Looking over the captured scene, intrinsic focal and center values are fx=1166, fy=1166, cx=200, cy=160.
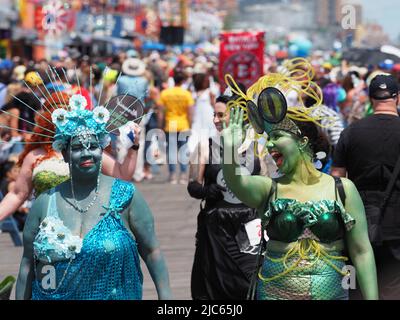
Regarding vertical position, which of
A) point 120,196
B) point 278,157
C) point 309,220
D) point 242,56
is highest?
point 278,157

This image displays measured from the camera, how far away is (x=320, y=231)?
17.2 feet

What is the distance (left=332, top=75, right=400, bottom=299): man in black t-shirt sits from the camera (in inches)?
271

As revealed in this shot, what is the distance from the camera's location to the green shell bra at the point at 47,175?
283 inches

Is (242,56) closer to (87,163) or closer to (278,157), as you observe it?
(278,157)

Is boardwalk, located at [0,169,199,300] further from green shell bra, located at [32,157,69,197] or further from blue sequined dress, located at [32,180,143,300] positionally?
blue sequined dress, located at [32,180,143,300]

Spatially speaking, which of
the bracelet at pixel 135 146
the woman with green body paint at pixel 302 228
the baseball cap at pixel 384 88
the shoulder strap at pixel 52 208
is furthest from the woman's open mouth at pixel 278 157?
the baseball cap at pixel 384 88

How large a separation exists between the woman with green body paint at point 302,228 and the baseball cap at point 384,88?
6.10 feet

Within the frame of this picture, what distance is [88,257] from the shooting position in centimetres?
514

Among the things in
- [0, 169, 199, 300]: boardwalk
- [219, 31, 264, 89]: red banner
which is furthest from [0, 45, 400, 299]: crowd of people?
[219, 31, 264, 89]: red banner

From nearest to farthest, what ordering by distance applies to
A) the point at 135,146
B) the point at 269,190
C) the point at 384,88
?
the point at 269,190 → the point at 135,146 → the point at 384,88

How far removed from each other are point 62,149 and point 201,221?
→ 2.55 m

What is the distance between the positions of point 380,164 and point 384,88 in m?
0.48

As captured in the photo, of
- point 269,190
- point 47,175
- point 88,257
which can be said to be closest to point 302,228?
point 269,190
